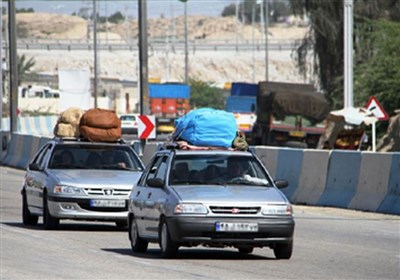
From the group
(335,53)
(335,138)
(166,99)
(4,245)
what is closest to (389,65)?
(335,138)

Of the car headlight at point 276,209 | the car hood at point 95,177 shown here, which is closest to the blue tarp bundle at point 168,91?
the car hood at point 95,177

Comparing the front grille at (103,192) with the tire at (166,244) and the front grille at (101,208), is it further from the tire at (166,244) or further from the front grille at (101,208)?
the tire at (166,244)

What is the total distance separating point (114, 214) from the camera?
20375 mm

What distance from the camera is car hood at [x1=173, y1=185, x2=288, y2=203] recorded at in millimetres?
15555

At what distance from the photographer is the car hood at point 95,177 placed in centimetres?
2050

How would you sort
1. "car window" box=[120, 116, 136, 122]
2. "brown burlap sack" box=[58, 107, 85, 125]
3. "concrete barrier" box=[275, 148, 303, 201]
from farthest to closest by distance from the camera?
"car window" box=[120, 116, 136, 122], "brown burlap sack" box=[58, 107, 85, 125], "concrete barrier" box=[275, 148, 303, 201]

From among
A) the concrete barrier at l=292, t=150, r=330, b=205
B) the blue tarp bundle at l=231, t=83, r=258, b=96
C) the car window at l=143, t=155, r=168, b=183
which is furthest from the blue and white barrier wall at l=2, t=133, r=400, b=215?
the blue tarp bundle at l=231, t=83, r=258, b=96

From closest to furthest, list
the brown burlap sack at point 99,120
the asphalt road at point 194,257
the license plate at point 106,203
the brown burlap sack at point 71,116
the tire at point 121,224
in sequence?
1. the asphalt road at point 194,257
2. the license plate at point 106,203
3. the tire at point 121,224
4. the brown burlap sack at point 99,120
5. the brown burlap sack at point 71,116

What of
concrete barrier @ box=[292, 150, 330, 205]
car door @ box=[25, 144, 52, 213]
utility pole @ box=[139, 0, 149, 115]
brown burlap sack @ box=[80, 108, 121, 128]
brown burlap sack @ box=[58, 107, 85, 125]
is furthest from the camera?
utility pole @ box=[139, 0, 149, 115]

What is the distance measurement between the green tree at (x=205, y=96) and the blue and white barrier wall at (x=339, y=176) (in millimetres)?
108713

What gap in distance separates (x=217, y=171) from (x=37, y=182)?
5976 mm

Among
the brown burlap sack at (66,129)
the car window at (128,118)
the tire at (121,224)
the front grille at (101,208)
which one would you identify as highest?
the brown burlap sack at (66,129)

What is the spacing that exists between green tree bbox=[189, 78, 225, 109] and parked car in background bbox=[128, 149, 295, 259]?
122 metres

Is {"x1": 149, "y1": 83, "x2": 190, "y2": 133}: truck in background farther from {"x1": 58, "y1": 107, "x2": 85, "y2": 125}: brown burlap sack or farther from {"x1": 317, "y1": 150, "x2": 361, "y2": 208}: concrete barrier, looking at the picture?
{"x1": 317, "y1": 150, "x2": 361, "y2": 208}: concrete barrier
